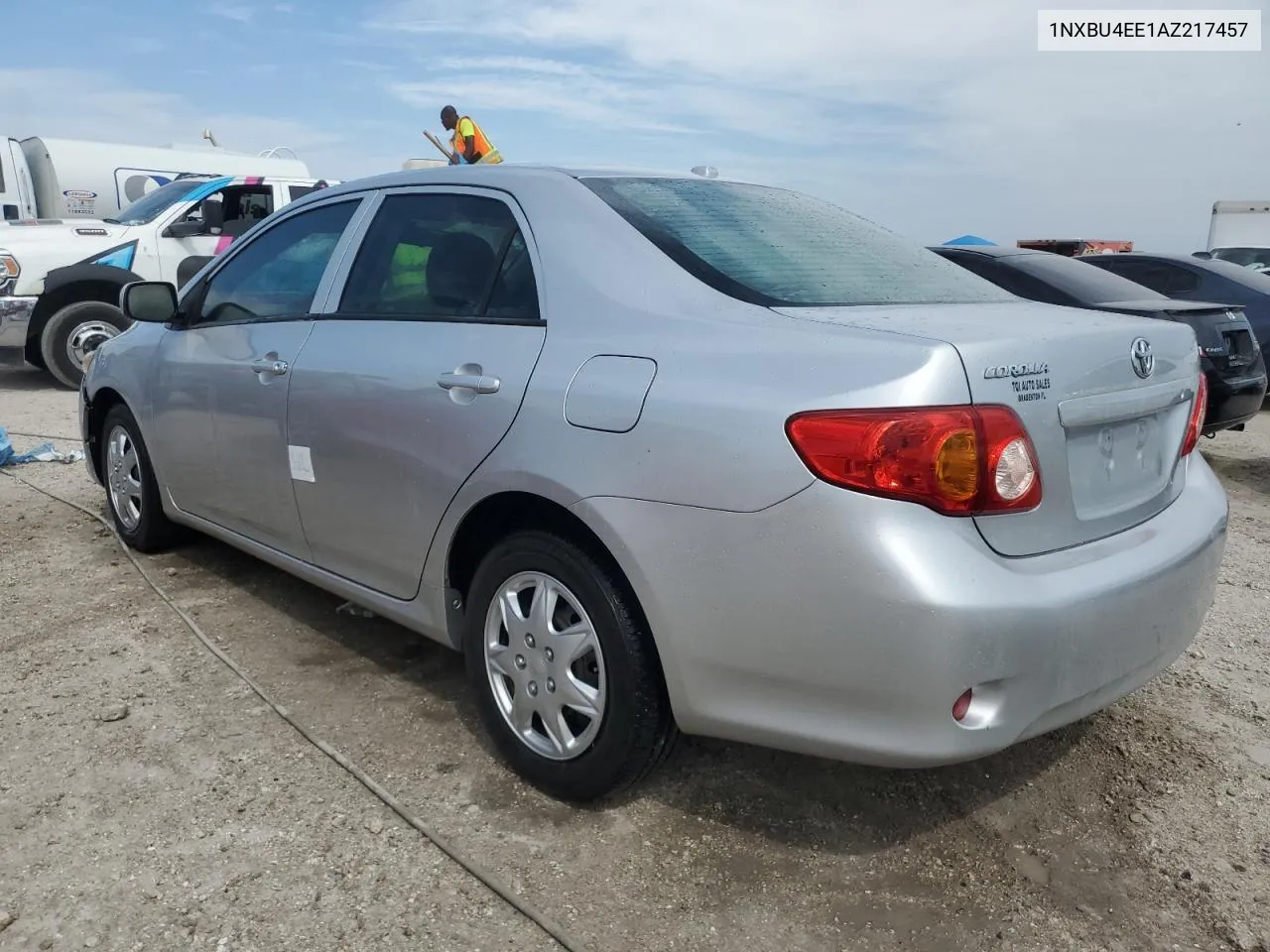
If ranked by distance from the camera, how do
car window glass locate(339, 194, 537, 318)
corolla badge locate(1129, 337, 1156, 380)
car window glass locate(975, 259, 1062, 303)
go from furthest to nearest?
car window glass locate(975, 259, 1062, 303), car window glass locate(339, 194, 537, 318), corolla badge locate(1129, 337, 1156, 380)

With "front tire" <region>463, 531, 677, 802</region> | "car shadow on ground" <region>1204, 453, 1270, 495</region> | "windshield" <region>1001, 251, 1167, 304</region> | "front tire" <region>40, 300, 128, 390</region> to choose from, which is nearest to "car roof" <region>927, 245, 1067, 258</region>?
"windshield" <region>1001, 251, 1167, 304</region>

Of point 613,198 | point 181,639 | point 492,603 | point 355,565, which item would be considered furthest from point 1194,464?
point 181,639

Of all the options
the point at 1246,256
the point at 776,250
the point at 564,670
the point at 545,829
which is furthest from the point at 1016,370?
the point at 1246,256

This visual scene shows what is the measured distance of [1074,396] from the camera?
2.09 metres

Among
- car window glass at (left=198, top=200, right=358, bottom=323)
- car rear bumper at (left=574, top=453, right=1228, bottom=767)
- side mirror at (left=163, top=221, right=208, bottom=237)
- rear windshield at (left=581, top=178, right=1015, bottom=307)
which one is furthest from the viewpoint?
side mirror at (left=163, top=221, right=208, bottom=237)

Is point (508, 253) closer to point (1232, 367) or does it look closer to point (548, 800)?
point (548, 800)

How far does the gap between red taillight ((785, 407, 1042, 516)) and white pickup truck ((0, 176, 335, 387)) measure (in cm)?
841

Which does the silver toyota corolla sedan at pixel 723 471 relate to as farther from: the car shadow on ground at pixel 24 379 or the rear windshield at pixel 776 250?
the car shadow on ground at pixel 24 379

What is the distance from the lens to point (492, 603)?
2635 millimetres

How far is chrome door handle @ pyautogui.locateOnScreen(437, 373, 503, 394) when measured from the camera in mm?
2541

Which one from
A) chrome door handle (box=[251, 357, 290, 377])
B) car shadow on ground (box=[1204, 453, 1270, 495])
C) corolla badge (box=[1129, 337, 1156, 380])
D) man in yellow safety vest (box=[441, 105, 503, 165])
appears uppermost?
man in yellow safety vest (box=[441, 105, 503, 165])

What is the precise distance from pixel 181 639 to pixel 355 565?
928 mm

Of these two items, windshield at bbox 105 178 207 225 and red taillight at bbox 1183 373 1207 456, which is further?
windshield at bbox 105 178 207 225

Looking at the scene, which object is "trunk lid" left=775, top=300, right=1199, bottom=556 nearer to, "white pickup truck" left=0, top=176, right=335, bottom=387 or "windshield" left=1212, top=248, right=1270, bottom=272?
"white pickup truck" left=0, top=176, right=335, bottom=387
